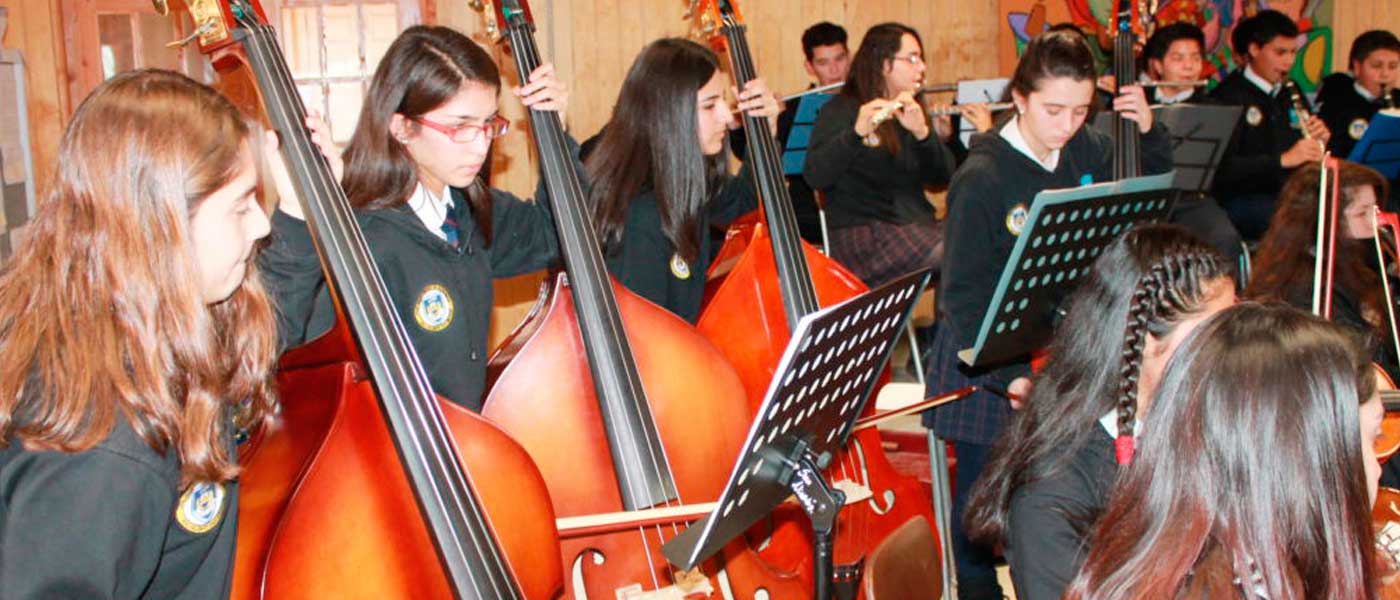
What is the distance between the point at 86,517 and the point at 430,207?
109cm

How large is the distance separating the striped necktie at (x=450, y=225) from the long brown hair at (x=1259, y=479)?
1.27m

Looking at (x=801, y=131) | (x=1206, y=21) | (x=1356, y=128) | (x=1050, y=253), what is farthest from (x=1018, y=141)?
(x=1206, y=21)

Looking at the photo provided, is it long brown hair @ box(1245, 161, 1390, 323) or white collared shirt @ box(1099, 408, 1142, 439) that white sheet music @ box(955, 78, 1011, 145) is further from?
white collared shirt @ box(1099, 408, 1142, 439)

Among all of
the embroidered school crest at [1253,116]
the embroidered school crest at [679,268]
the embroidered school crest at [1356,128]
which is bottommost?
the embroidered school crest at [679,268]

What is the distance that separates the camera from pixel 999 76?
20.0 ft

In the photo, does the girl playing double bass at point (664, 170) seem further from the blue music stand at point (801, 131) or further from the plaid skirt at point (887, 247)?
the blue music stand at point (801, 131)

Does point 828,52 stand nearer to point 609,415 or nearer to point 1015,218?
point 1015,218

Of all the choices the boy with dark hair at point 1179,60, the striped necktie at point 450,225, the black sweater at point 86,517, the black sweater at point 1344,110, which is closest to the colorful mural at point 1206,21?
the black sweater at point 1344,110

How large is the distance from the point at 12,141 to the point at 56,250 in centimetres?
379

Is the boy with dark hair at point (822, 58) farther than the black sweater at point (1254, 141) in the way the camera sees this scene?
Yes

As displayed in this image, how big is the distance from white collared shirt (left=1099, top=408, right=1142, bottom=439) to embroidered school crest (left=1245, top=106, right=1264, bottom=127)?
13.0ft

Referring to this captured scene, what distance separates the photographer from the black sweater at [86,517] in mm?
1168

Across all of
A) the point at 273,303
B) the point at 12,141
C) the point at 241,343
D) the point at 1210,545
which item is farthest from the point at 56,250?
the point at 12,141

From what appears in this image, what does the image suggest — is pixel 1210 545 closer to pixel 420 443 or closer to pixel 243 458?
pixel 420 443
